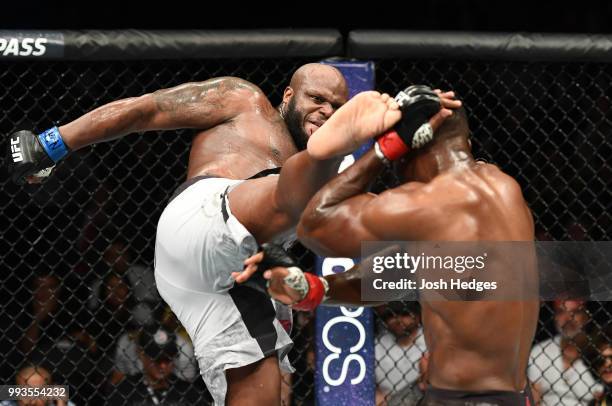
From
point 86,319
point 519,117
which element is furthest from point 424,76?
point 86,319

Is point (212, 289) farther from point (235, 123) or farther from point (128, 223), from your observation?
point (128, 223)

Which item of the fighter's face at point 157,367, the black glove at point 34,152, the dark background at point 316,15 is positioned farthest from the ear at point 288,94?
the dark background at point 316,15

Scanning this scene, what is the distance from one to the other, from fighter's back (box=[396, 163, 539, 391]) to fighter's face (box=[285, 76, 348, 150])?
0.81 m

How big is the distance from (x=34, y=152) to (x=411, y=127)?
1147 mm

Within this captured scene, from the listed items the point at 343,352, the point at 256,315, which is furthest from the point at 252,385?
the point at 343,352

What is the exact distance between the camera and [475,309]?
174cm

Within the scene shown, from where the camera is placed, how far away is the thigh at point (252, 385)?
221 centimetres

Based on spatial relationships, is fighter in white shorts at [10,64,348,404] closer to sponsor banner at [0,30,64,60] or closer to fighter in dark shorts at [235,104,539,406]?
fighter in dark shorts at [235,104,539,406]

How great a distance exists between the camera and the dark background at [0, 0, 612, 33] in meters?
4.03

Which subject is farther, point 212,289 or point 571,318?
point 571,318

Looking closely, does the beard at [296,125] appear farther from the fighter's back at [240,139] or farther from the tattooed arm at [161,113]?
the tattooed arm at [161,113]

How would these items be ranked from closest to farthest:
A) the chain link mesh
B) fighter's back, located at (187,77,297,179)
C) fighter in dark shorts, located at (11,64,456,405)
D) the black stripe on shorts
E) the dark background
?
fighter in dark shorts, located at (11,64,456,405) → the black stripe on shorts → fighter's back, located at (187,77,297,179) → the chain link mesh → the dark background

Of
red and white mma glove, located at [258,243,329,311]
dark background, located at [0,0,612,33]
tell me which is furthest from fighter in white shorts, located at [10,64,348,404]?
dark background, located at [0,0,612,33]

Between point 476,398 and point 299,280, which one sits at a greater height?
point 299,280
